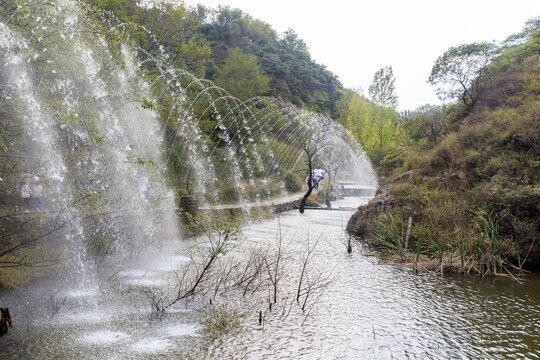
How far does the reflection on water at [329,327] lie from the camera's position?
5113mm

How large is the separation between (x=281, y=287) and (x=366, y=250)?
4.88 m

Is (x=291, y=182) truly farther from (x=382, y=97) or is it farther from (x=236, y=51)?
(x=382, y=97)

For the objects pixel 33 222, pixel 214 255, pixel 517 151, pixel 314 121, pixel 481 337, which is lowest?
pixel 481 337

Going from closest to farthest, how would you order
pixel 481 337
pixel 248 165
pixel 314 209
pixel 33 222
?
pixel 481 337 < pixel 33 222 < pixel 314 209 < pixel 248 165

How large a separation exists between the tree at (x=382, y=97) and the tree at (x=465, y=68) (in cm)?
2360

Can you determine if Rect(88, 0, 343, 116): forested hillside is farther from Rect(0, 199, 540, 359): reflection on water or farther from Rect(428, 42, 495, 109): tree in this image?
Rect(0, 199, 540, 359): reflection on water

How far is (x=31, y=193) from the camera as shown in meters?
9.37

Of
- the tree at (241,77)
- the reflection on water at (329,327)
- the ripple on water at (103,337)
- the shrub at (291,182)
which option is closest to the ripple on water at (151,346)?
the reflection on water at (329,327)

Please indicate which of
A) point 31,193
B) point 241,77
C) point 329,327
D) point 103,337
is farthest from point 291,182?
point 103,337

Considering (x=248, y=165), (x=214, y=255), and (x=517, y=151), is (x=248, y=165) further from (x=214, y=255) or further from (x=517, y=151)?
(x=214, y=255)

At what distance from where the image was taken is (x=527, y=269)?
9.59 meters

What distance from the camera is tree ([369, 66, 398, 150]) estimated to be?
43969 mm

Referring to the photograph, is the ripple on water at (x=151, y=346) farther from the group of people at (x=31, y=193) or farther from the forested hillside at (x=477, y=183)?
the forested hillside at (x=477, y=183)

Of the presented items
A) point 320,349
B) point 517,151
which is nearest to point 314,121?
point 517,151
